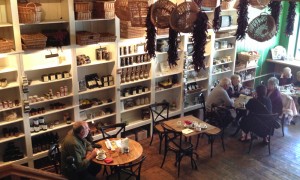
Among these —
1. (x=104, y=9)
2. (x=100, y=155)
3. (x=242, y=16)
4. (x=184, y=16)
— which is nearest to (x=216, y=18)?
(x=242, y=16)

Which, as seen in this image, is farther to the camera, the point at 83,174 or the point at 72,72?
the point at 72,72

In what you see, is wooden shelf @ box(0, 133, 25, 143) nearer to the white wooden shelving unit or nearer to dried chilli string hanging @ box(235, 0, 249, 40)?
the white wooden shelving unit

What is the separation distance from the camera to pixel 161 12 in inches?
152

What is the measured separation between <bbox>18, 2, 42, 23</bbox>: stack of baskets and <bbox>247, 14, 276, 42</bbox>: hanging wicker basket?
3.09 metres

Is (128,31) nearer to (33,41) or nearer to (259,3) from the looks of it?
(33,41)

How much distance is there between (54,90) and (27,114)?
28.8 inches

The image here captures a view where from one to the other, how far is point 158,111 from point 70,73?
2.45 m

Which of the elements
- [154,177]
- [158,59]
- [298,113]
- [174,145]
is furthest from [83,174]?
[298,113]

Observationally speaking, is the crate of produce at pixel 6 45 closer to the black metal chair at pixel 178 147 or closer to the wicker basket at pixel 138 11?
the wicker basket at pixel 138 11

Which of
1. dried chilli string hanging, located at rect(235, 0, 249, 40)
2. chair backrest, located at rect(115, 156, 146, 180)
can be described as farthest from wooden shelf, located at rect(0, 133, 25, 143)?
dried chilli string hanging, located at rect(235, 0, 249, 40)

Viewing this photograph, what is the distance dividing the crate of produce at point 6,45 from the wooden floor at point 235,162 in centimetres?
303

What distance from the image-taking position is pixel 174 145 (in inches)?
230

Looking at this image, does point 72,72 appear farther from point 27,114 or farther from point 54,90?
point 27,114

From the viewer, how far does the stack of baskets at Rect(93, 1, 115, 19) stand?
5.62 m
